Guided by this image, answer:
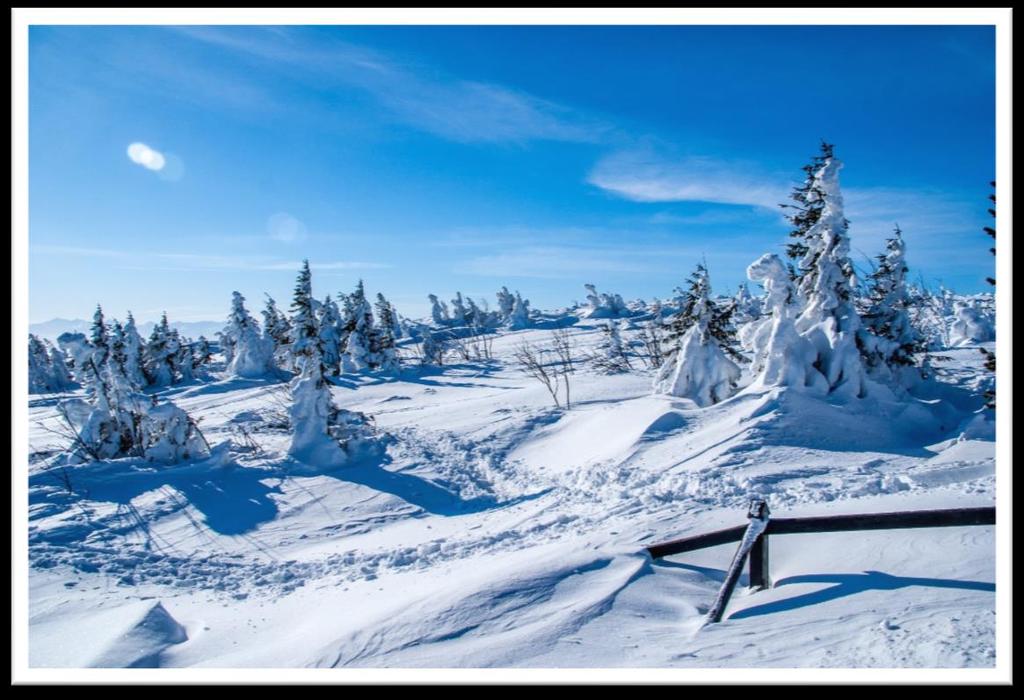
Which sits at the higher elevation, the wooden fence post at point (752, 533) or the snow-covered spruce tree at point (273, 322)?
the snow-covered spruce tree at point (273, 322)

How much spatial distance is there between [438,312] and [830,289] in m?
88.2

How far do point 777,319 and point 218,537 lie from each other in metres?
16.4

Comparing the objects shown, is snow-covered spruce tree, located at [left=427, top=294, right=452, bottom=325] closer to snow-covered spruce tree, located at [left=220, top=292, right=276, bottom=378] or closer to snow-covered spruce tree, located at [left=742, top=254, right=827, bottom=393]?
snow-covered spruce tree, located at [left=220, top=292, right=276, bottom=378]

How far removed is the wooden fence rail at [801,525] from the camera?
4535mm

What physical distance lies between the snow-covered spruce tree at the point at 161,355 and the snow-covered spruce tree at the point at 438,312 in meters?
51.5

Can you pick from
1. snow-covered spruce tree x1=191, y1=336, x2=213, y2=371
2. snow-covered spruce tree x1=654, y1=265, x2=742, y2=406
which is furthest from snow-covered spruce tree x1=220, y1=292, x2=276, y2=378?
snow-covered spruce tree x1=654, y1=265, x2=742, y2=406

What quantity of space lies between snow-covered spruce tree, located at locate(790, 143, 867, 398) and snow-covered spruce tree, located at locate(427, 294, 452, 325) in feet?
278

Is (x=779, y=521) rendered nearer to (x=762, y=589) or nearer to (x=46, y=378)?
(x=762, y=589)

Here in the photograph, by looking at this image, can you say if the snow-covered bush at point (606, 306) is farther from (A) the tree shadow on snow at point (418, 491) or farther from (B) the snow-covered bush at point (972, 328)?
(A) the tree shadow on snow at point (418, 491)

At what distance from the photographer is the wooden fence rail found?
454 cm

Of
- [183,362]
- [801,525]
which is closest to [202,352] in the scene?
[183,362]

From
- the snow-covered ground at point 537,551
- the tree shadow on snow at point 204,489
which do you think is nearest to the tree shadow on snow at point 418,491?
the snow-covered ground at point 537,551
